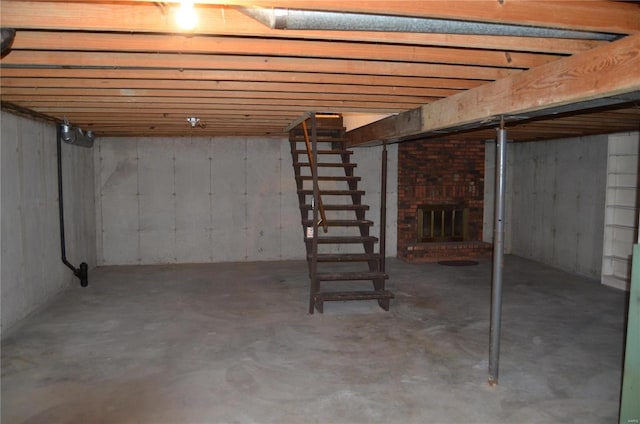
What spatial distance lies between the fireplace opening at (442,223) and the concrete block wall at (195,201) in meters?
2.35

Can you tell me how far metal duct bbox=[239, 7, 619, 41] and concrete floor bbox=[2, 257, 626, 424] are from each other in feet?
7.80

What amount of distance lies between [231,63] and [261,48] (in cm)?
41

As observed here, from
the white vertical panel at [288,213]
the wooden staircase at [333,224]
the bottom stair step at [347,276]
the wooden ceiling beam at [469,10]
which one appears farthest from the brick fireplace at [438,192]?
the wooden ceiling beam at [469,10]

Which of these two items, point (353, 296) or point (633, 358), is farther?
point (353, 296)

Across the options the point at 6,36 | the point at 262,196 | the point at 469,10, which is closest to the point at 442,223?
the point at 262,196

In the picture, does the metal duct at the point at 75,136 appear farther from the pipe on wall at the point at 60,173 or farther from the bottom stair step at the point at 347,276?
the bottom stair step at the point at 347,276

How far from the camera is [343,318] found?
5.23 m

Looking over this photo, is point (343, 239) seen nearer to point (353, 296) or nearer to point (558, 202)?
point (353, 296)

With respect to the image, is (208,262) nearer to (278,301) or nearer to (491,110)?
(278,301)

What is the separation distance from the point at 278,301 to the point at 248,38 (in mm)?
3869

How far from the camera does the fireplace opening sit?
8973 mm

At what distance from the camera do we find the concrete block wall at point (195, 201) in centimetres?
815

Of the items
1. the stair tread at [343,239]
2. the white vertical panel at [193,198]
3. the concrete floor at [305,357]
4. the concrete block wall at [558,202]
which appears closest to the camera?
the concrete floor at [305,357]

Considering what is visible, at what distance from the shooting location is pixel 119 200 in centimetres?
815
